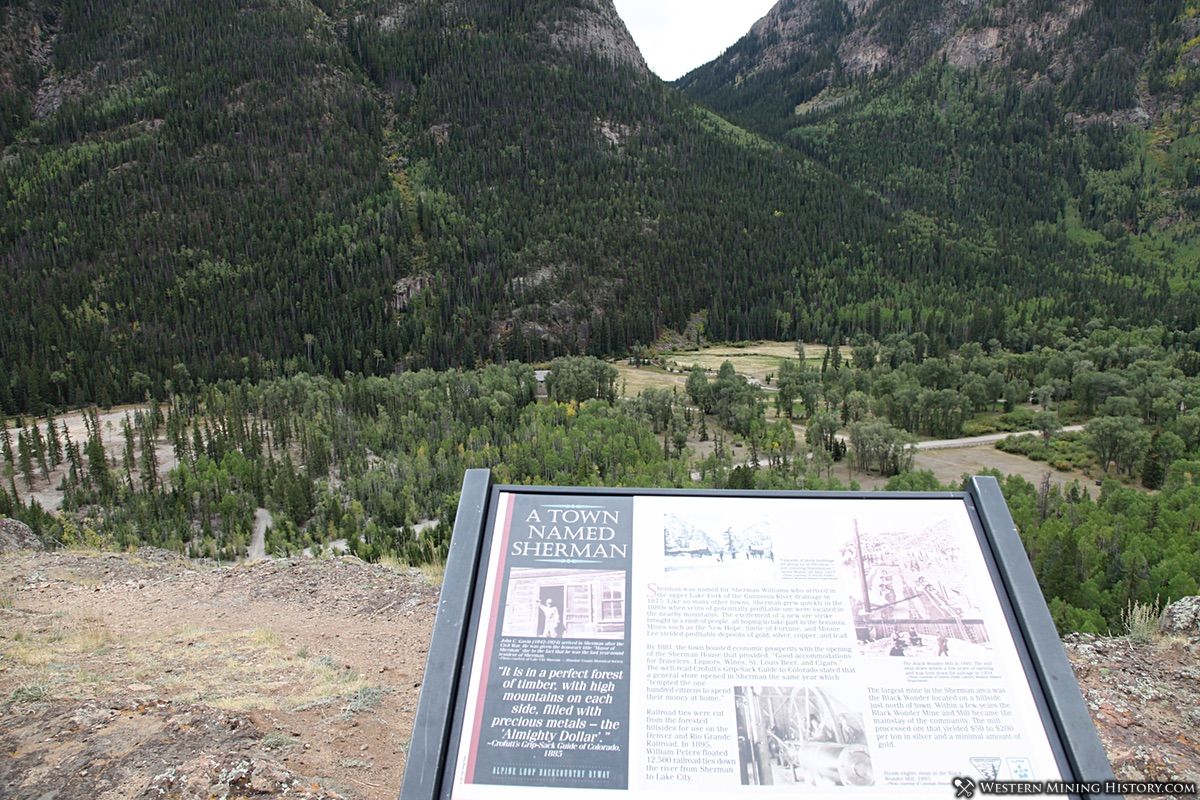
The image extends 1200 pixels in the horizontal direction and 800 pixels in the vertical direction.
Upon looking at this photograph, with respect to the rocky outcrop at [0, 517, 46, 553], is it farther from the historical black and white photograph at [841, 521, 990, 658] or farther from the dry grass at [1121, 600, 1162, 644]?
the dry grass at [1121, 600, 1162, 644]

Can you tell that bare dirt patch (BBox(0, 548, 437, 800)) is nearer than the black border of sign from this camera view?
No

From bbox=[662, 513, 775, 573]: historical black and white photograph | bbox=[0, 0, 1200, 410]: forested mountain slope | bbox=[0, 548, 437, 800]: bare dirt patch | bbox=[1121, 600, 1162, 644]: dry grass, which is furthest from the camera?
bbox=[0, 0, 1200, 410]: forested mountain slope

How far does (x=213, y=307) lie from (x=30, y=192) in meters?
50.1

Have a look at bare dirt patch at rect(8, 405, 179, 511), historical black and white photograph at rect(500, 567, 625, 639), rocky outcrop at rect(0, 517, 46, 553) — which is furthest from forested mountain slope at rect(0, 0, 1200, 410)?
historical black and white photograph at rect(500, 567, 625, 639)

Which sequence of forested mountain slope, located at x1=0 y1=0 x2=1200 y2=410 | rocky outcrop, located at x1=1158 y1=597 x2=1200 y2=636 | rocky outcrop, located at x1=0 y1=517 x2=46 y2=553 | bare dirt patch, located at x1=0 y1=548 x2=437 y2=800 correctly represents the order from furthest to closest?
1. forested mountain slope, located at x1=0 y1=0 x2=1200 y2=410
2. rocky outcrop, located at x1=0 y1=517 x2=46 y2=553
3. rocky outcrop, located at x1=1158 y1=597 x2=1200 y2=636
4. bare dirt patch, located at x1=0 y1=548 x2=437 y2=800

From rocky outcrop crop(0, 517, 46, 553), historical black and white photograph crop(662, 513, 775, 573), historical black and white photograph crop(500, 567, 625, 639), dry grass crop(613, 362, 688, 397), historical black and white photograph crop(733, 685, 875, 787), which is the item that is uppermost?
historical black and white photograph crop(662, 513, 775, 573)

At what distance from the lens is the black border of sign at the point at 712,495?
21.3 feet

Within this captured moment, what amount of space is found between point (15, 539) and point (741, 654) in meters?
24.4

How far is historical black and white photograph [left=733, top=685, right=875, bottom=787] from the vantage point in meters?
6.50

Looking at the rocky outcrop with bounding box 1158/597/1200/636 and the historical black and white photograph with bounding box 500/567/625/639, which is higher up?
the historical black and white photograph with bounding box 500/567/625/639

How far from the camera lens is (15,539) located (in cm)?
2300

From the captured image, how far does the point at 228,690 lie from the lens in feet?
41.8

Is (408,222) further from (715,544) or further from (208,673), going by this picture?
(715,544)

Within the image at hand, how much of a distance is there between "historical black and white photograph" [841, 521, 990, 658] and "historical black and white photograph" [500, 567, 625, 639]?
2297mm
